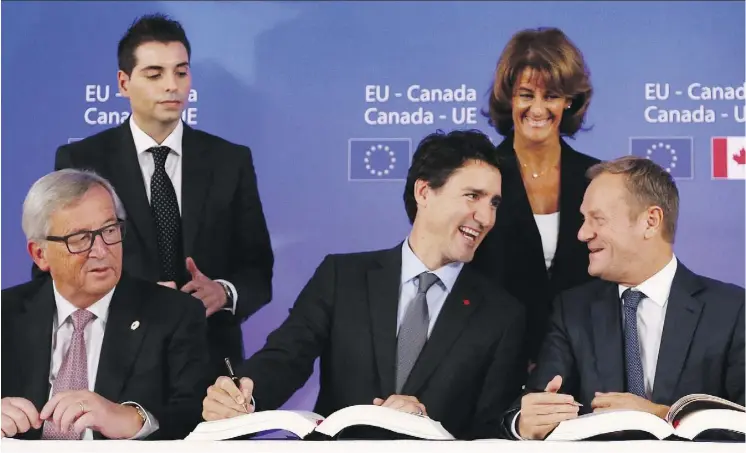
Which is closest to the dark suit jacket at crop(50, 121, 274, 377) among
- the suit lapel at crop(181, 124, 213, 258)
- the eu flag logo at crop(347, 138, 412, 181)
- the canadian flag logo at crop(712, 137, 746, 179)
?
the suit lapel at crop(181, 124, 213, 258)

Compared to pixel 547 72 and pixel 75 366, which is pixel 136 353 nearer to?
pixel 75 366

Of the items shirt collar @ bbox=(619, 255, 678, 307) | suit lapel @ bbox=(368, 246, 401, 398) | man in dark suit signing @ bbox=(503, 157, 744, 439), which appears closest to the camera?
man in dark suit signing @ bbox=(503, 157, 744, 439)

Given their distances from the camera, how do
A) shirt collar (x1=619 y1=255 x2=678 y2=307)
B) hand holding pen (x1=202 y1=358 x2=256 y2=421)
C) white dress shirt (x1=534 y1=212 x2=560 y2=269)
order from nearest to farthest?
hand holding pen (x1=202 y1=358 x2=256 y2=421), shirt collar (x1=619 y1=255 x2=678 y2=307), white dress shirt (x1=534 y1=212 x2=560 y2=269)

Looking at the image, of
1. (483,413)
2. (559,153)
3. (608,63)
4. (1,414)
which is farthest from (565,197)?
(1,414)

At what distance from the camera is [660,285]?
3.99 meters

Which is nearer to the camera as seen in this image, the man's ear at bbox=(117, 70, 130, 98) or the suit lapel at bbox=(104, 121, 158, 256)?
the suit lapel at bbox=(104, 121, 158, 256)

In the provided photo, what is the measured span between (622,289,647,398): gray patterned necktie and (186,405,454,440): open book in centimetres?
73

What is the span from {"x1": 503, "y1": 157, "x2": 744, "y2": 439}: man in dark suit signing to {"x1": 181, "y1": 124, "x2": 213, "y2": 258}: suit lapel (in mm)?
1320

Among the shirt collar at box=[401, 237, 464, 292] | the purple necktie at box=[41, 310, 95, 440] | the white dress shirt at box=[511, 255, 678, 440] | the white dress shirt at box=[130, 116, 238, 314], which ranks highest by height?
the white dress shirt at box=[130, 116, 238, 314]

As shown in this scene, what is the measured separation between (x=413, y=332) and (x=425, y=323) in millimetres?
50

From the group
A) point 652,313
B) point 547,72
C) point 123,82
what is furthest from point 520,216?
point 123,82

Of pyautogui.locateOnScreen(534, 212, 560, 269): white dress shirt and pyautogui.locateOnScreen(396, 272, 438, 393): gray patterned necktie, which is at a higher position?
pyautogui.locateOnScreen(534, 212, 560, 269): white dress shirt

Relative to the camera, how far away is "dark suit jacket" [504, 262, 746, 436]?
3.86 m
